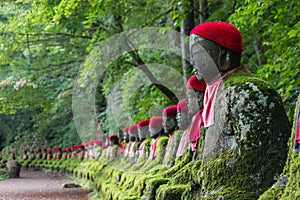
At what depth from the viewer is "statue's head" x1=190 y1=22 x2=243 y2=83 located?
3.87 meters

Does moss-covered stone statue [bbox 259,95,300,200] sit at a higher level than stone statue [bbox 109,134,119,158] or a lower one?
higher

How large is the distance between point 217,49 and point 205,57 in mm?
119

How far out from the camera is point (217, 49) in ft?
12.8

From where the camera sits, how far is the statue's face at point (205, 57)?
390 cm

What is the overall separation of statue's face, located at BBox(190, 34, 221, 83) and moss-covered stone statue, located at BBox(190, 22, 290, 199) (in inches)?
3.7

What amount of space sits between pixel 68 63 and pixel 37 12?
198 inches

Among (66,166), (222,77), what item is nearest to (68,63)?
(66,166)

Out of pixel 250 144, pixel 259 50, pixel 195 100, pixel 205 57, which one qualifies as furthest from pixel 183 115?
pixel 259 50

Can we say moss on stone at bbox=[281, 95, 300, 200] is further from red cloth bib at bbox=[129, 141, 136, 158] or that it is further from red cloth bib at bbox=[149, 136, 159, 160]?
red cloth bib at bbox=[129, 141, 136, 158]

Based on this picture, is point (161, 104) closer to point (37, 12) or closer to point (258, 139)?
point (37, 12)

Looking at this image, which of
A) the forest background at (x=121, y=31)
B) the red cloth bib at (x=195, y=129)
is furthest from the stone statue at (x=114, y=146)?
the red cloth bib at (x=195, y=129)

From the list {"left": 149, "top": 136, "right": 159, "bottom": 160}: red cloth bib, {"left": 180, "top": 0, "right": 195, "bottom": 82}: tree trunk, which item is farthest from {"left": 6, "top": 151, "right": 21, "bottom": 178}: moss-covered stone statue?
{"left": 149, "top": 136, "right": 159, "bottom": 160}: red cloth bib

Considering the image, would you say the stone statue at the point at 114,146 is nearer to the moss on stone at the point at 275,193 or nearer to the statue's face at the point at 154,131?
the statue's face at the point at 154,131

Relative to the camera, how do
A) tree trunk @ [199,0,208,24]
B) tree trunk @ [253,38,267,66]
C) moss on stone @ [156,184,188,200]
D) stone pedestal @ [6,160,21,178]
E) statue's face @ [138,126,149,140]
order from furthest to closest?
stone pedestal @ [6,160,21,178]
tree trunk @ [199,0,208,24]
tree trunk @ [253,38,267,66]
statue's face @ [138,126,149,140]
moss on stone @ [156,184,188,200]
